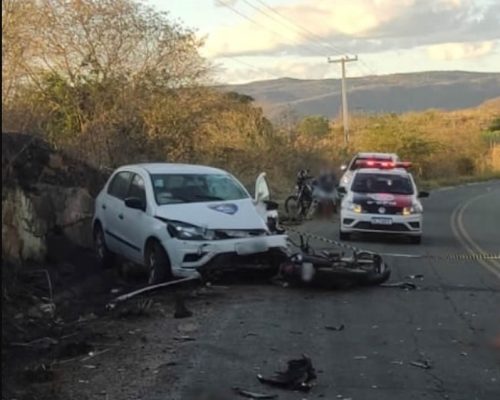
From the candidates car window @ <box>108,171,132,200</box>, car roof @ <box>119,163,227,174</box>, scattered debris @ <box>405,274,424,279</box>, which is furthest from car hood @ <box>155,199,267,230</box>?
scattered debris @ <box>405,274,424,279</box>

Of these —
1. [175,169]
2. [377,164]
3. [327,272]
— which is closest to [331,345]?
[327,272]

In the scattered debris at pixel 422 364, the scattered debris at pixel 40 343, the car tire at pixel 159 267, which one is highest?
the car tire at pixel 159 267

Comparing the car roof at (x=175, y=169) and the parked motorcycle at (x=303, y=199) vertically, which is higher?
the car roof at (x=175, y=169)

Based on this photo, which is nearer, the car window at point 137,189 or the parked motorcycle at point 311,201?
the car window at point 137,189

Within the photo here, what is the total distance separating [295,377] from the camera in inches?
302

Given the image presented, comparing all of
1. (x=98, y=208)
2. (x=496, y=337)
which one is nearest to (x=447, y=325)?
(x=496, y=337)

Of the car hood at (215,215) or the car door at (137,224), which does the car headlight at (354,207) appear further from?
the car hood at (215,215)

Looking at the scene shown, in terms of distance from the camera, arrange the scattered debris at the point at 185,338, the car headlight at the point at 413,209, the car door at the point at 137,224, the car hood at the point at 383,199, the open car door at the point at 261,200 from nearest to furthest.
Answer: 1. the scattered debris at the point at 185,338
2. the car door at the point at 137,224
3. the open car door at the point at 261,200
4. the car headlight at the point at 413,209
5. the car hood at the point at 383,199

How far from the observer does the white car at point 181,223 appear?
12.3m

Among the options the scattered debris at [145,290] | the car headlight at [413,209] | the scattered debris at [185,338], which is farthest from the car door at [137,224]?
the car headlight at [413,209]

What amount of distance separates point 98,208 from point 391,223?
7.72 m

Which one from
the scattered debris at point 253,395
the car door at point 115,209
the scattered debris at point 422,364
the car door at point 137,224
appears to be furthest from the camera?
the car door at point 115,209

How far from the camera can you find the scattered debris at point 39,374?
770 cm

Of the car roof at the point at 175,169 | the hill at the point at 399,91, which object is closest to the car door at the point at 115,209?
the car roof at the point at 175,169
